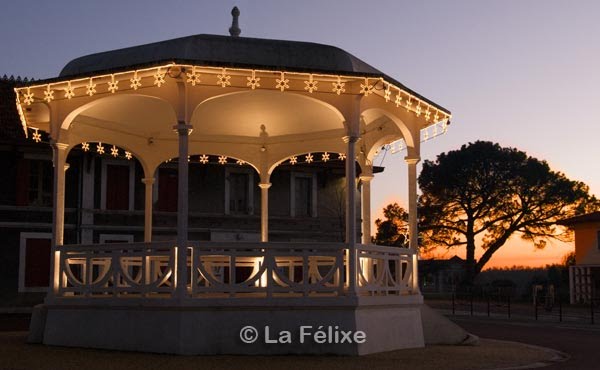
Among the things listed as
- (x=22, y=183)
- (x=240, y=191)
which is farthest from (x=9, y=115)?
(x=240, y=191)

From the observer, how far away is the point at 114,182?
31391 millimetres

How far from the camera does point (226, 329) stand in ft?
41.1

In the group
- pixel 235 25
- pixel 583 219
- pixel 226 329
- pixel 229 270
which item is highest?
pixel 235 25

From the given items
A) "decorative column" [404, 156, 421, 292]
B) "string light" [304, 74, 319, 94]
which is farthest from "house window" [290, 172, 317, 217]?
"string light" [304, 74, 319, 94]

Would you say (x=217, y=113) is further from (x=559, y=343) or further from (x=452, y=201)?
(x=452, y=201)

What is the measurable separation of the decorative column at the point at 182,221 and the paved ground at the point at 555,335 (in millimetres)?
6034

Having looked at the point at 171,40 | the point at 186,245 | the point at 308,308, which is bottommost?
the point at 308,308

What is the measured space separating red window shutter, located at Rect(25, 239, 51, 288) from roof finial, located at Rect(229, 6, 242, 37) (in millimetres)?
17342

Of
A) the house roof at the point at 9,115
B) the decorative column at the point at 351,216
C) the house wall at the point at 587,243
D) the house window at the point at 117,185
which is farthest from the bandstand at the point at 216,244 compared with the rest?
the house wall at the point at 587,243

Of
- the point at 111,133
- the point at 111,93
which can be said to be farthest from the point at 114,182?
the point at 111,93

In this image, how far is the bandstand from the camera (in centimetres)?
1264

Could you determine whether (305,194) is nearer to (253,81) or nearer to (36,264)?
(36,264)

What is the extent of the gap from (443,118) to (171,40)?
579 centimetres

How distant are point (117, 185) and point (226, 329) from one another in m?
20.0
